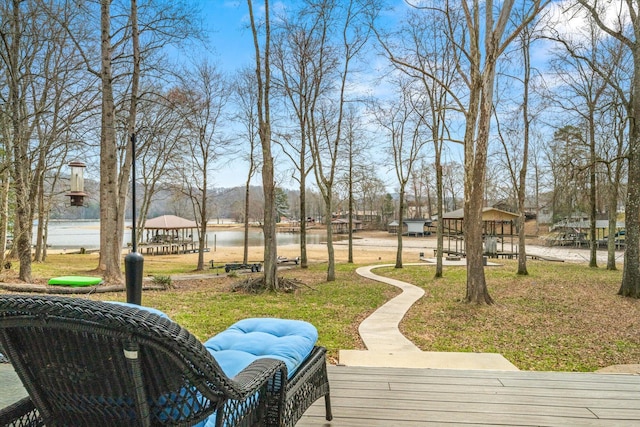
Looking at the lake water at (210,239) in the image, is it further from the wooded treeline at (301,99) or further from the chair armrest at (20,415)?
the chair armrest at (20,415)

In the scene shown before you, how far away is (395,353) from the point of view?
4277 mm

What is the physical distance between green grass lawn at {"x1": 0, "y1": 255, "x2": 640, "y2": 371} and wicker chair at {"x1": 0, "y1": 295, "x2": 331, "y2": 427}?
3259 millimetres

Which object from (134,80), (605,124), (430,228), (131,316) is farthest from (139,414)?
(430,228)

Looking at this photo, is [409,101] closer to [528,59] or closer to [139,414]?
[528,59]

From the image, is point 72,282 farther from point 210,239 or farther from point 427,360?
point 210,239

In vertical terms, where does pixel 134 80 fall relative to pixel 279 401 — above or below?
above

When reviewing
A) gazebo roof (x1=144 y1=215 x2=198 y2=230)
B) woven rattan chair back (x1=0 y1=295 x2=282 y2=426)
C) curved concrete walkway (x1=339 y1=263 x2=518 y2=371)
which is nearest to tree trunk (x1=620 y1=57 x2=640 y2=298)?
curved concrete walkway (x1=339 y1=263 x2=518 y2=371)

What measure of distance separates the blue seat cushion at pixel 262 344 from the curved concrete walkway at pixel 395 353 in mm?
1485

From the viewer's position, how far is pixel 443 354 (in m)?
4.22

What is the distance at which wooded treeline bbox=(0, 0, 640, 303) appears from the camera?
8406 mm

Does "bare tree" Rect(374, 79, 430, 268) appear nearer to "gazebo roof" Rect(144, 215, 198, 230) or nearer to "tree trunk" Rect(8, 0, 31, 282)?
"tree trunk" Rect(8, 0, 31, 282)

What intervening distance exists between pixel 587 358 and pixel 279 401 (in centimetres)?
459

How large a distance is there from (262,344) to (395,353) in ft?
8.28

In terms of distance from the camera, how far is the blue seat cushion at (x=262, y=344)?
198 centimetres
